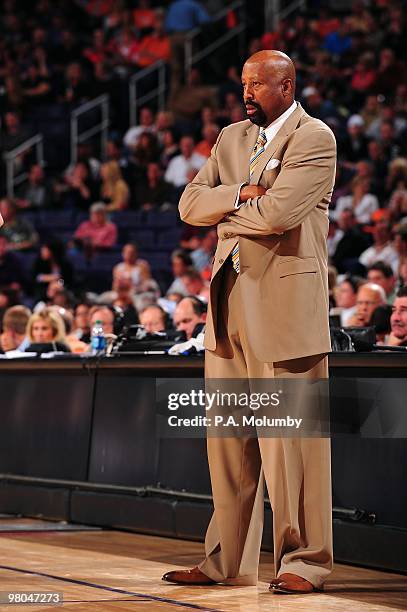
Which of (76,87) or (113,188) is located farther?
(76,87)

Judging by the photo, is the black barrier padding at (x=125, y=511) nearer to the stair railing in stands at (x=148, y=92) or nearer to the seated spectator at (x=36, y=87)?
the stair railing in stands at (x=148, y=92)

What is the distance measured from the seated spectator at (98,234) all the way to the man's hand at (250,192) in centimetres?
1035

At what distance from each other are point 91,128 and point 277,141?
13.7m

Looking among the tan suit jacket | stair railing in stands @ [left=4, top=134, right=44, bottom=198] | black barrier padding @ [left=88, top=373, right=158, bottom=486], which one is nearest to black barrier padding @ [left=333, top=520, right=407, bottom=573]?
the tan suit jacket

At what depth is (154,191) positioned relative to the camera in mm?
16016

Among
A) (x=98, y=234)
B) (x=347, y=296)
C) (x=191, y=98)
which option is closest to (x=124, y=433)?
(x=347, y=296)

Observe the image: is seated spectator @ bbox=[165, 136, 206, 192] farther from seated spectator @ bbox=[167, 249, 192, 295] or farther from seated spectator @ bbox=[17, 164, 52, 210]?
seated spectator @ bbox=[167, 249, 192, 295]

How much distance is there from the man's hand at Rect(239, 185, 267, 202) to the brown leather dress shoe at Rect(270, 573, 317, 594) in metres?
1.43

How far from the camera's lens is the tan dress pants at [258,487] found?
191 inches

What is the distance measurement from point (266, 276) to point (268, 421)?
56cm

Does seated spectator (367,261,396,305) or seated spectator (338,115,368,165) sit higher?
seated spectator (338,115,368,165)

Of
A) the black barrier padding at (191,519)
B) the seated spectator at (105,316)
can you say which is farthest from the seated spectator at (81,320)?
the black barrier padding at (191,519)

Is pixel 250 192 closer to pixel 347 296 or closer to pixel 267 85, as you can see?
pixel 267 85

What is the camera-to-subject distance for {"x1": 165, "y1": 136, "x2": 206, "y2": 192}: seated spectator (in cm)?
1541
